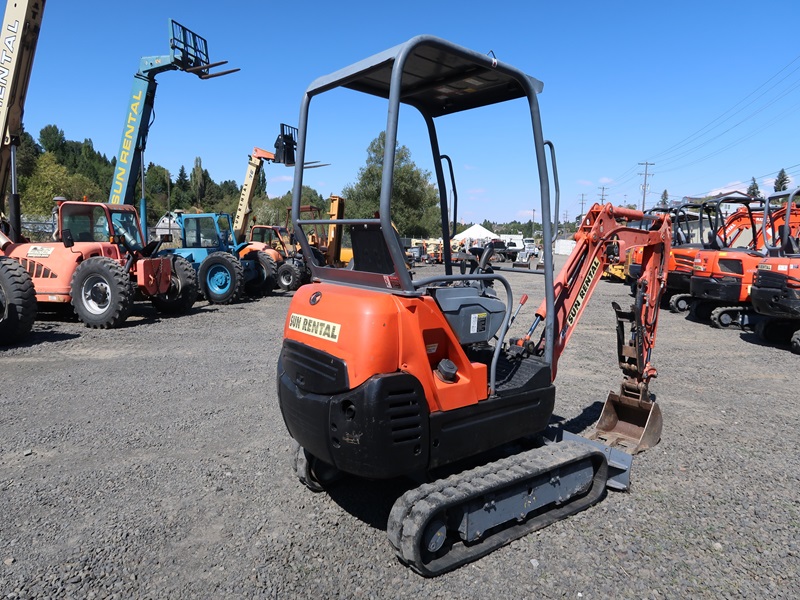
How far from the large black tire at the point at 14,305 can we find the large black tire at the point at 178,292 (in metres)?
3.11

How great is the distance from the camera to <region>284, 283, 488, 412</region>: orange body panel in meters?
2.92

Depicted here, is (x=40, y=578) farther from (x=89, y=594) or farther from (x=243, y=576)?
(x=243, y=576)

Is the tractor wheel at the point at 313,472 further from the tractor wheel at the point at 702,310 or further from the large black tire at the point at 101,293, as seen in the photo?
the tractor wheel at the point at 702,310

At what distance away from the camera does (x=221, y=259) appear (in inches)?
548

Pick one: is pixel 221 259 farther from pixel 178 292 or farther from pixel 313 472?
pixel 313 472

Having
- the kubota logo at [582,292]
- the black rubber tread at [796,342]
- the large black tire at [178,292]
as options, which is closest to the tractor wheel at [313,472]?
the kubota logo at [582,292]

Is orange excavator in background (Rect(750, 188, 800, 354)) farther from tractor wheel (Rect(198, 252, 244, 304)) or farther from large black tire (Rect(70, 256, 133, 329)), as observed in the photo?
tractor wheel (Rect(198, 252, 244, 304))

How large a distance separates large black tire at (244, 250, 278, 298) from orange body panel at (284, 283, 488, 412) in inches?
501

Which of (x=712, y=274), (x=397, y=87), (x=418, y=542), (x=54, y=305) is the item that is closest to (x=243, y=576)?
(x=418, y=542)

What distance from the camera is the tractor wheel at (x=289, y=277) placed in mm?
17500

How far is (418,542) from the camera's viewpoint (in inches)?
114

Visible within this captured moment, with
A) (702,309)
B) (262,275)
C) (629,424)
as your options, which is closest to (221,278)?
(262,275)

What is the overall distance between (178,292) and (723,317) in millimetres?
11722

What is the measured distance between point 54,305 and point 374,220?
35.4 ft
